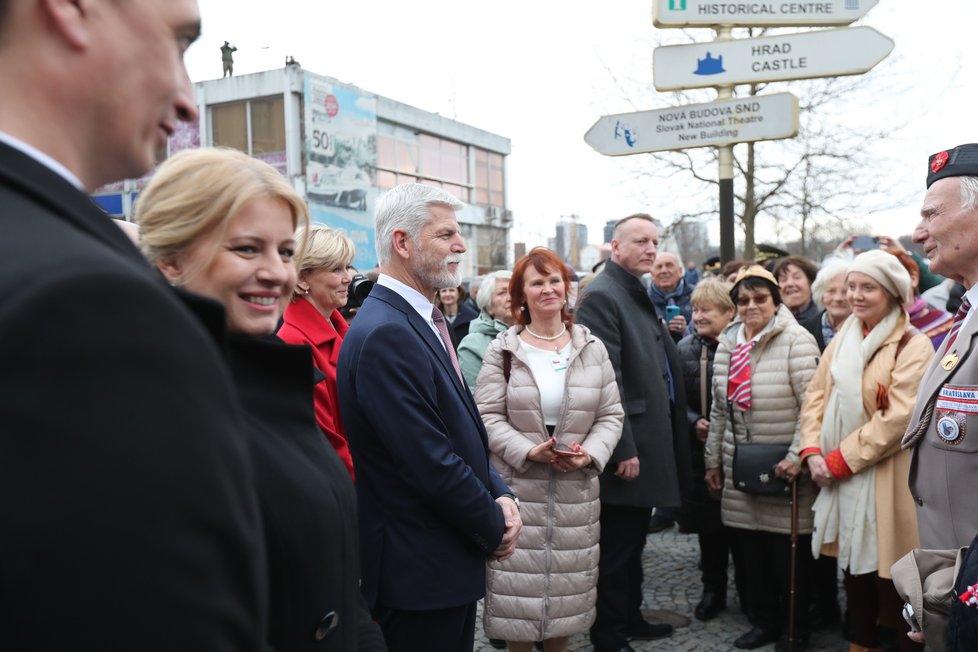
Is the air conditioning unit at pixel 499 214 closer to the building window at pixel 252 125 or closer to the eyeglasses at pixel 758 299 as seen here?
the building window at pixel 252 125

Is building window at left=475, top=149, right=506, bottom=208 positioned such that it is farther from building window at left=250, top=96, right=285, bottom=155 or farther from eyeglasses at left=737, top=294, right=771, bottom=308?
eyeglasses at left=737, top=294, right=771, bottom=308

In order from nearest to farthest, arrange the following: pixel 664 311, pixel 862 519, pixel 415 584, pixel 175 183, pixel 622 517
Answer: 1. pixel 175 183
2. pixel 415 584
3. pixel 862 519
4. pixel 622 517
5. pixel 664 311

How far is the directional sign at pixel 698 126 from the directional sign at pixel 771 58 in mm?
195

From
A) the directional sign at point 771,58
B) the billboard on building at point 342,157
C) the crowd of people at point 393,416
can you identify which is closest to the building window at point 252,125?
the billboard on building at point 342,157

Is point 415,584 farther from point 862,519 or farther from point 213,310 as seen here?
point 862,519

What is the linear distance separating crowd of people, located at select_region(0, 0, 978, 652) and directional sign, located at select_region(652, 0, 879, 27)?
1862 mm

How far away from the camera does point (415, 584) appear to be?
245 centimetres

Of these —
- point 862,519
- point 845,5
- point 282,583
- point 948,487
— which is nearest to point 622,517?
point 862,519

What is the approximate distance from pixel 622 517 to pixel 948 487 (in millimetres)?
2035

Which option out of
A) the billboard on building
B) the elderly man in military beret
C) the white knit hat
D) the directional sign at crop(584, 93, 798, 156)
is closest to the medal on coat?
the elderly man in military beret

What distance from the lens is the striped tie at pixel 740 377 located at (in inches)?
167

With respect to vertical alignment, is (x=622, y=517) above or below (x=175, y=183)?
below

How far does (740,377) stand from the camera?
4.28 metres

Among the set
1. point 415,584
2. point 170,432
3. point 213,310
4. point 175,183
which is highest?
point 175,183
